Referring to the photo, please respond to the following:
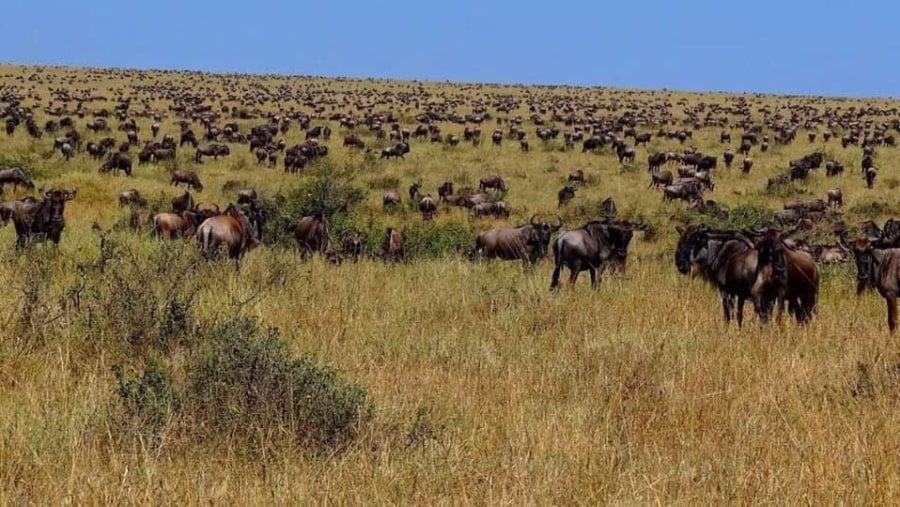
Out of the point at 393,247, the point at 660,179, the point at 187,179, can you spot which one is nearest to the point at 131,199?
the point at 187,179

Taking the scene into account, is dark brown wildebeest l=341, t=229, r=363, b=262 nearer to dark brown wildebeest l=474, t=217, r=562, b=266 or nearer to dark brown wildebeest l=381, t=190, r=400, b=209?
dark brown wildebeest l=474, t=217, r=562, b=266

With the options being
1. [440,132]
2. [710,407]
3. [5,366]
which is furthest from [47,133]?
[710,407]

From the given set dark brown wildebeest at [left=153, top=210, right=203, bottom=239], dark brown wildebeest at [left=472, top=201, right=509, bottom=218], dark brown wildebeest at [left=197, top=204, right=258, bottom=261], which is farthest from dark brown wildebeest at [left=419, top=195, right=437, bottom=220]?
dark brown wildebeest at [left=197, top=204, right=258, bottom=261]

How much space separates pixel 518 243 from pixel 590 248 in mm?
3266

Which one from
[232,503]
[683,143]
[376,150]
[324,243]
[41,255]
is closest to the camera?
[232,503]

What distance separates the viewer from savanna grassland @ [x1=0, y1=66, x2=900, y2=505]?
171 inches

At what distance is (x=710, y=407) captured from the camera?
573 centimetres

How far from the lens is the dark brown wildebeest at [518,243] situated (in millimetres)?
15422

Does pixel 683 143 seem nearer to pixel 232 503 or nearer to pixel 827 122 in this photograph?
pixel 827 122

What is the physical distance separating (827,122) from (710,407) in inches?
2118

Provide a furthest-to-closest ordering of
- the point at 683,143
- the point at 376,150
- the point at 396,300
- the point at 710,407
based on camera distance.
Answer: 1. the point at 683,143
2. the point at 376,150
3. the point at 396,300
4. the point at 710,407

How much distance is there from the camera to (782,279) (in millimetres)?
8992

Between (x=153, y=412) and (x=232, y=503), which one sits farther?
(x=153, y=412)

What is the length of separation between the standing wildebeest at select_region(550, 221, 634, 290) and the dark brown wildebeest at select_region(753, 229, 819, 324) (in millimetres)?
3159
